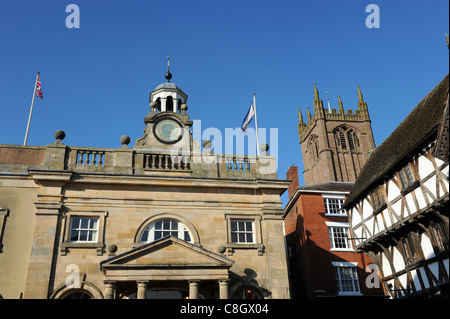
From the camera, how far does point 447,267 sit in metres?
16.5

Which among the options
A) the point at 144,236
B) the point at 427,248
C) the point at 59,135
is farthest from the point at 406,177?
the point at 59,135

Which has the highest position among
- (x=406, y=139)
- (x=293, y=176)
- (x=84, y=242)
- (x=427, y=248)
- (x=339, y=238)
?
(x=293, y=176)

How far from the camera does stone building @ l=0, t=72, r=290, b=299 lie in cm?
1738

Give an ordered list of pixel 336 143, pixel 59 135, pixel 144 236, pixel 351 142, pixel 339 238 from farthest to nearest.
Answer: pixel 351 142 < pixel 336 143 < pixel 339 238 < pixel 59 135 < pixel 144 236

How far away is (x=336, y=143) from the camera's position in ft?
236

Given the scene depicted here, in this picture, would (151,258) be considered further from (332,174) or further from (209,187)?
(332,174)

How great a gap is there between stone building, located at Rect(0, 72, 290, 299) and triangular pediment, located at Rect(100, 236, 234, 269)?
44mm

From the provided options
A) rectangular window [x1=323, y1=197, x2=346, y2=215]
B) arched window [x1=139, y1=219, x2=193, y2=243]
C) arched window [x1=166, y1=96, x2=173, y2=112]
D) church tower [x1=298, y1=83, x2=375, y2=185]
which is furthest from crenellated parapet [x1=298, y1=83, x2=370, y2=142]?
arched window [x1=139, y1=219, x2=193, y2=243]

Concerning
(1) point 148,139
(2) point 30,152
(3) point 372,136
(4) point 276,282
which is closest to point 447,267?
(4) point 276,282

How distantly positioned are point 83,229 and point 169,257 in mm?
4481

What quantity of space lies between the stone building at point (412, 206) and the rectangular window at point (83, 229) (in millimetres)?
14180

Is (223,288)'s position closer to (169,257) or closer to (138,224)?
(169,257)

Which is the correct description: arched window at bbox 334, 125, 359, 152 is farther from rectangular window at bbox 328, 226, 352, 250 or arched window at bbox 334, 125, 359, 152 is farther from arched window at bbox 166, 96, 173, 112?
arched window at bbox 166, 96, 173, 112

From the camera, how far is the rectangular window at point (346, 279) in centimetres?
2741
